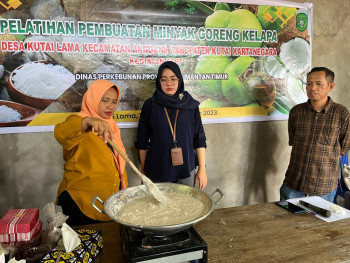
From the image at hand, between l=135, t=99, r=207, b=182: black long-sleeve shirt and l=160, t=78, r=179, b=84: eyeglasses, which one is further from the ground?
l=160, t=78, r=179, b=84: eyeglasses

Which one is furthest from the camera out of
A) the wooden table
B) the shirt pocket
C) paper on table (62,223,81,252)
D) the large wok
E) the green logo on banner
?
the green logo on banner

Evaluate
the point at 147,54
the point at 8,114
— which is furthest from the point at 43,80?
the point at 147,54

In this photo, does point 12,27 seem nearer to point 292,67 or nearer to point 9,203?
point 9,203

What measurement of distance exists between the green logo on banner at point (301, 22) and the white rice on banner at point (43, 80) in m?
2.34

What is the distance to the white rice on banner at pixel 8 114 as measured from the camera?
2.19 metres

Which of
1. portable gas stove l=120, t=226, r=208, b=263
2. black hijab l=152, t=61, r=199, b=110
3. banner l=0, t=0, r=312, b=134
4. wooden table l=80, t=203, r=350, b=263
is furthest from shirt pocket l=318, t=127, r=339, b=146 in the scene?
portable gas stove l=120, t=226, r=208, b=263

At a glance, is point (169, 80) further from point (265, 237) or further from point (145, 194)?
point (265, 237)

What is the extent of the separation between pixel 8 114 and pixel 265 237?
2.05 meters

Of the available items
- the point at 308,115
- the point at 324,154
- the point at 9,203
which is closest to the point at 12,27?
the point at 9,203

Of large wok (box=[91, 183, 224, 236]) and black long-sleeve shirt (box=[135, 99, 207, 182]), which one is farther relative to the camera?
black long-sleeve shirt (box=[135, 99, 207, 182])

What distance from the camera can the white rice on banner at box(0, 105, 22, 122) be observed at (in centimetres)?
A: 219

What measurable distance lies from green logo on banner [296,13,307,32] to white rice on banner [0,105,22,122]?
9.26 ft

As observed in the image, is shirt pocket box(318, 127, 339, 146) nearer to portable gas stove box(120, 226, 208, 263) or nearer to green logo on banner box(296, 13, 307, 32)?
green logo on banner box(296, 13, 307, 32)

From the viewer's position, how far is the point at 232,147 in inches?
116
